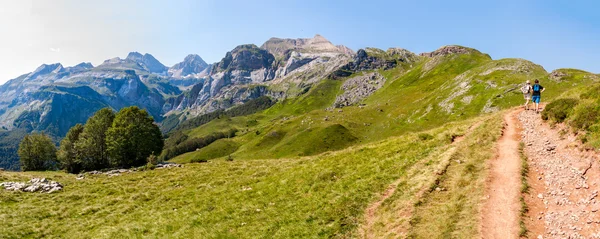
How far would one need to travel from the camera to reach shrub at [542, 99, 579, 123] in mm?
23062

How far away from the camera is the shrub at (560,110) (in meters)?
23.1

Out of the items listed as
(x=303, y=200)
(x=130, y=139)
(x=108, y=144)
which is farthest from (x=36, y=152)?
(x=303, y=200)

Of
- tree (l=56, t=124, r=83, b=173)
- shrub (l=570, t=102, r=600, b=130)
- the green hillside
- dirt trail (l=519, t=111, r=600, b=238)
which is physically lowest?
tree (l=56, t=124, r=83, b=173)

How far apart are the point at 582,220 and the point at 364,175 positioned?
14.3 metres

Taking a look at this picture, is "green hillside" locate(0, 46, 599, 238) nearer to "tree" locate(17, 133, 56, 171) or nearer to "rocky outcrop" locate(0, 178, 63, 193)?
"rocky outcrop" locate(0, 178, 63, 193)

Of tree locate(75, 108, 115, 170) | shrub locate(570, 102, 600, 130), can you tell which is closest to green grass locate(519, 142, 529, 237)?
shrub locate(570, 102, 600, 130)

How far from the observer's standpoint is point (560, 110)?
A: 77.8 feet

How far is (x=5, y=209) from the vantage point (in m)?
30.8

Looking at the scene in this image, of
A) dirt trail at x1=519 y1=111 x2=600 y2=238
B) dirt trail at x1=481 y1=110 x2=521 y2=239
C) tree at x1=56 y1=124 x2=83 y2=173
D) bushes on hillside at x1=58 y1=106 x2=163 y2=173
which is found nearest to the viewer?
dirt trail at x1=519 y1=111 x2=600 y2=238

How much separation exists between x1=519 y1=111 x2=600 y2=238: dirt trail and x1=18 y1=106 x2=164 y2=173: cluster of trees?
79815mm

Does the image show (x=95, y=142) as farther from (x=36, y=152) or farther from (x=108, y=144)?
(x=36, y=152)

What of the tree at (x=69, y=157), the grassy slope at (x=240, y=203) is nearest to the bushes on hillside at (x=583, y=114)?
the grassy slope at (x=240, y=203)

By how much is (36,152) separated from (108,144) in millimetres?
32349

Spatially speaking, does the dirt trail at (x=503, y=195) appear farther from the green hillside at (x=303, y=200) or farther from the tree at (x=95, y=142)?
the tree at (x=95, y=142)
